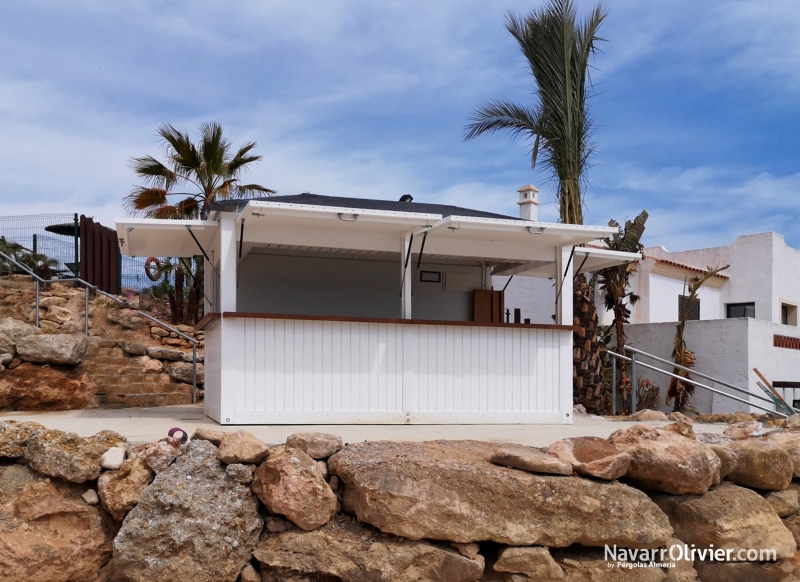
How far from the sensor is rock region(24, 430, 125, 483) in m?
5.99

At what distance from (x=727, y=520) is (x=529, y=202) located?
7320mm

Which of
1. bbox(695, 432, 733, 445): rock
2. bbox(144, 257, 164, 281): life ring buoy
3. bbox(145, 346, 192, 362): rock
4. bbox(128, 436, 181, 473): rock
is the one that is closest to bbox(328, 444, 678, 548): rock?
bbox(128, 436, 181, 473): rock

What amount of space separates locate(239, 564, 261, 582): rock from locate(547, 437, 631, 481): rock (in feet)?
8.45

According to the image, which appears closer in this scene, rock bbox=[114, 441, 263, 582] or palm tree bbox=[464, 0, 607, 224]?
rock bbox=[114, 441, 263, 582]

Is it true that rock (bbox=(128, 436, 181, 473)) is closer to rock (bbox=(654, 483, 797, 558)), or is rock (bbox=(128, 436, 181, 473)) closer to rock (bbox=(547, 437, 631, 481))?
rock (bbox=(547, 437, 631, 481))

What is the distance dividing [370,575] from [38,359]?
8800mm

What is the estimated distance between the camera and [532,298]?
19.4m

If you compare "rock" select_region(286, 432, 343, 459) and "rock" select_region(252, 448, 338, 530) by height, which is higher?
"rock" select_region(286, 432, 343, 459)

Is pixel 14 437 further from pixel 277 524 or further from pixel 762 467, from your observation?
pixel 762 467

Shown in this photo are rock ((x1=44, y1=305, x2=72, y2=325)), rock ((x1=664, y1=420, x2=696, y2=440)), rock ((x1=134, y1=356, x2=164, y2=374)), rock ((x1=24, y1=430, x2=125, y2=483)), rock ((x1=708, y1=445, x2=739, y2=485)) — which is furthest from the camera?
rock ((x1=44, y1=305, x2=72, y2=325))

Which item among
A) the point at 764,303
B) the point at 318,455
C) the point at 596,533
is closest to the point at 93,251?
the point at 318,455

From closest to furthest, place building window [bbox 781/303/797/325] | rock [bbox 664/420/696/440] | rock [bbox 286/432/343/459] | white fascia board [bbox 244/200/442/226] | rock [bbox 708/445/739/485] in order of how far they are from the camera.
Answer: rock [bbox 286/432/343/459] < rock [bbox 708/445/739/485] < rock [bbox 664/420/696/440] < white fascia board [bbox 244/200/442/226] < building window [bbox 781/303/797/325]

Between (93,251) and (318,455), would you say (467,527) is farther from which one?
(93,251)

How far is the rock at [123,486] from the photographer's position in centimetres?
588
